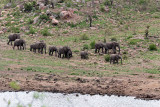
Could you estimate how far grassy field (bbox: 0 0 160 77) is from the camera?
21.7 meters

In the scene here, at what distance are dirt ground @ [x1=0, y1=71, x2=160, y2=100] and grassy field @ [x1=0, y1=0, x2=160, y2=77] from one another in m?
1.01

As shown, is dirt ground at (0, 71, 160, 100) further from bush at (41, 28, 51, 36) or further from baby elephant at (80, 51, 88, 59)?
bush at (41, 28, 51, 36)

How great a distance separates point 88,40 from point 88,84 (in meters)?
13.6

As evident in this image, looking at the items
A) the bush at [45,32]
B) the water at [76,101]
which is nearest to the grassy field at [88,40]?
the bush at [45,32]

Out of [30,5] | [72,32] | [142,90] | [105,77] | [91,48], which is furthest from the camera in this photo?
[30,5]

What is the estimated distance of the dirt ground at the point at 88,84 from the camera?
17.5 metres

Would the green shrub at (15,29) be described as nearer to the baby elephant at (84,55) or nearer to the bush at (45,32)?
the bush at (45,32)

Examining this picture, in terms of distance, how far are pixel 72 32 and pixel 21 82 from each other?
17.6m

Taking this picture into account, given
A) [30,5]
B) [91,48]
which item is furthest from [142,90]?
[30,5]

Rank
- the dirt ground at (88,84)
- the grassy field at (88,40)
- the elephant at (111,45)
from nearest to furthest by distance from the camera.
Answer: the dirt ground at (88,84), the grassy field at (88,40), the elephant at (111,45)

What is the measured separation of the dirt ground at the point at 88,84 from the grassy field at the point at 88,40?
1.01m

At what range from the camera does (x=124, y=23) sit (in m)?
39.9

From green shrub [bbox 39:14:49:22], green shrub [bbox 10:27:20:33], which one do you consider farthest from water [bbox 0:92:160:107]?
green shrub [bbox 39:14:49:22]

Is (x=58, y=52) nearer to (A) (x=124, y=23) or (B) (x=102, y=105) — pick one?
(B) (x=102, y=105)
